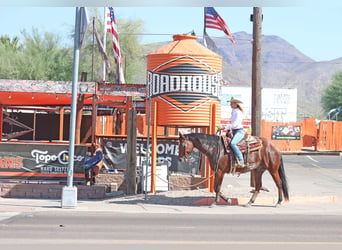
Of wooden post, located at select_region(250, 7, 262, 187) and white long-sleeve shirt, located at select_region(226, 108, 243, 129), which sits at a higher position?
wooden post, located at select_region(250, 7, 262, 187)

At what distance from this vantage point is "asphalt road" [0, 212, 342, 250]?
11.2 m

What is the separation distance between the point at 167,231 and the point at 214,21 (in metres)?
14.1

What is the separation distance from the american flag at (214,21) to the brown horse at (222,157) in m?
7.58

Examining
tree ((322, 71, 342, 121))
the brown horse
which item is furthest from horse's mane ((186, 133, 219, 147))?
tree ((322, 71, 342, 121))

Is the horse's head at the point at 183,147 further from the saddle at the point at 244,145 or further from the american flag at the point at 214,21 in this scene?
the american flag at the point at 214,21

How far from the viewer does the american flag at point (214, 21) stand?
2508 cm

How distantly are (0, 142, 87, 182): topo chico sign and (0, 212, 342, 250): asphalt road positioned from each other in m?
3.98

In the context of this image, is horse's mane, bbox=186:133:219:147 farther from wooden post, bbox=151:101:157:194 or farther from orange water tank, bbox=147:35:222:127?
wooden post, bbox=151:101:157:194

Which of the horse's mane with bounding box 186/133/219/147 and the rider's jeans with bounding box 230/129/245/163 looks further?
the horse's mane with bounding box 186/133/219/147

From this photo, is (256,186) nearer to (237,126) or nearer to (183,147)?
(237,126)

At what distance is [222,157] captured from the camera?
58.6ft

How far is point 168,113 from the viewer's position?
1906 cm

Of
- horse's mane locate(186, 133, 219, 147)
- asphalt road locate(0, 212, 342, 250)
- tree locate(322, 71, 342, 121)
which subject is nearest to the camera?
asphalt road locate(0, 212, 342, 250)

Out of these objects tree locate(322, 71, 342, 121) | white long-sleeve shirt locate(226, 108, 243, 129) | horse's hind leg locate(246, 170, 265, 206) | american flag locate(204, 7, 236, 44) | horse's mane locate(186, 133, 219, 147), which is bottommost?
horse's hind leg locate(246, 170, 265, 206)
